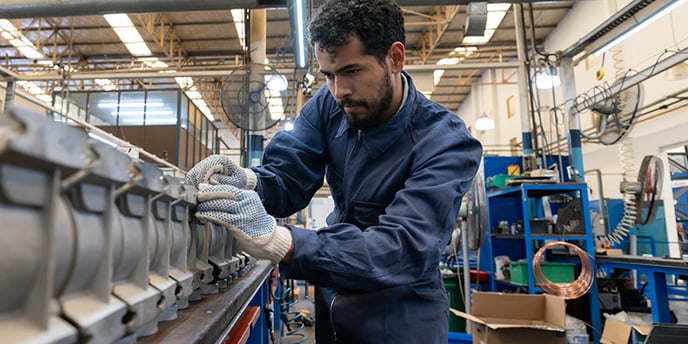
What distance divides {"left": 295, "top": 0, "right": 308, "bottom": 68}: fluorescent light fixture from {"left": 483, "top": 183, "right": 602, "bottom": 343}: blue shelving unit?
1.87 m

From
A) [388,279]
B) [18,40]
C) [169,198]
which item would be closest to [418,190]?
[388,279]

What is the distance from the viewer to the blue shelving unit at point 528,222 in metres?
2.99

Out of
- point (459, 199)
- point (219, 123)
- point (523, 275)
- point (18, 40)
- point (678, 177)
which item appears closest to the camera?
point (459, 199)

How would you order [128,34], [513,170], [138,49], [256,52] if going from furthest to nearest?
1. [138,49]
2. [128,34]
3. [513,170]
4. [256,52]

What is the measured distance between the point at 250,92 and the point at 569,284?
261 centimetres

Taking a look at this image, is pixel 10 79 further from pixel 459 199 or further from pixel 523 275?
pixel 523 275

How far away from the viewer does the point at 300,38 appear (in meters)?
2.71

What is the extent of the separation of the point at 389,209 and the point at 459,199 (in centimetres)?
20

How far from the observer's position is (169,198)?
660 mm

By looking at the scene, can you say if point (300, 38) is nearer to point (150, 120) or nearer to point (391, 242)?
point (391, 242)

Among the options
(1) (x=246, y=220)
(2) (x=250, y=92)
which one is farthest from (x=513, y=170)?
(1) (x=246, y=220)

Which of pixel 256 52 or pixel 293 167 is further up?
pixel 256 52

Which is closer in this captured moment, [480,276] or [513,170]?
[480,276]

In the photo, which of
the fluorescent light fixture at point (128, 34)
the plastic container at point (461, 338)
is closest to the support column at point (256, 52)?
the plastic container at point (461, 338)
